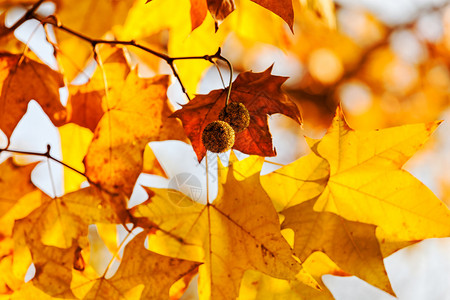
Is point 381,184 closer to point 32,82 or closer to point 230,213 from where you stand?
point 230,213

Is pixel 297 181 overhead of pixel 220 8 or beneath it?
beneath

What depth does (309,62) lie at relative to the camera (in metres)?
Result: 2.80

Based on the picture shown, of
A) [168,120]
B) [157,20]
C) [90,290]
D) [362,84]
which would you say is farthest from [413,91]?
[90,290]

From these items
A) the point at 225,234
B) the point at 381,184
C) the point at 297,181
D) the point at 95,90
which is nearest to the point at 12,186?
the point at 95,90

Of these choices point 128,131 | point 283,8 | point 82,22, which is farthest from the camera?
point 82,22

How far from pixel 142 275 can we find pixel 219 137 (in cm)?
28

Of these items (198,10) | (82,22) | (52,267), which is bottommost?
(52,267)

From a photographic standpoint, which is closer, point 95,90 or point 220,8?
point 220,8

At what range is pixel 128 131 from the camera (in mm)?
997

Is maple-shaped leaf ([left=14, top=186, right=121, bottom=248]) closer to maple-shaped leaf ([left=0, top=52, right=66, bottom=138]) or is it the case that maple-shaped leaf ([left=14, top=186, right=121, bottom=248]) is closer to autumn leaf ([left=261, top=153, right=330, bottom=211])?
maple-shaped leaf ([left=0, top=52, right=66, bottom=138])

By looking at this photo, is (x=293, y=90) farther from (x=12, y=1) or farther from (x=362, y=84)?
(x=12, y=1)

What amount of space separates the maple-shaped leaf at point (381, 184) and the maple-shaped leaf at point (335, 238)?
0.02 meters

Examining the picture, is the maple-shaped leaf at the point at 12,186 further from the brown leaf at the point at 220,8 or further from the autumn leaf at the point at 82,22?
the brown leaf at the point at 220,8

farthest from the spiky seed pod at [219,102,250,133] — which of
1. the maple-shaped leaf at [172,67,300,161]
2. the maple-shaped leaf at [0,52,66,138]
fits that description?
the maple-shaped leaf at [0,52,66,138]
